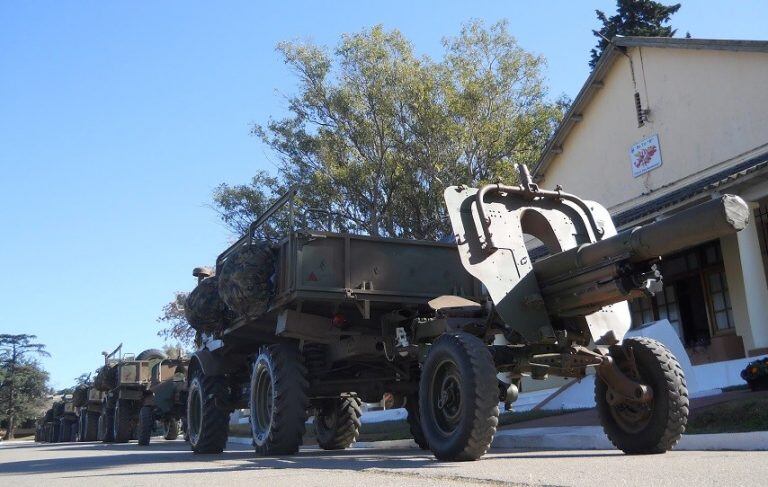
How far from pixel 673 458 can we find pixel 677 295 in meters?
12.1

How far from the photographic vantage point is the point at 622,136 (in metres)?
19.4

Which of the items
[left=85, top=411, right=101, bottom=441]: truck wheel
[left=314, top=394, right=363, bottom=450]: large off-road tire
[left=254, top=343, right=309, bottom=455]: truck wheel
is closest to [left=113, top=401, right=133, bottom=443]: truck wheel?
[left=85, top=411, right=101, bottom=441]: truck wheel

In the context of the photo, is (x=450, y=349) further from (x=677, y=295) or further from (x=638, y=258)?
(x=677, y=295)

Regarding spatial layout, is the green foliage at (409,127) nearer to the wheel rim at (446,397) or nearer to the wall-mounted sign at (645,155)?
the wall-mounted sign at (645,155)

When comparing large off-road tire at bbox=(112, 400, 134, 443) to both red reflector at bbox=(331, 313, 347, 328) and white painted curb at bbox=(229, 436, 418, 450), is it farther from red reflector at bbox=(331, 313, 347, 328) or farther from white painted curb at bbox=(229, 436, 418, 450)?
red reflector at bbox=(331, 313, 347, 328)

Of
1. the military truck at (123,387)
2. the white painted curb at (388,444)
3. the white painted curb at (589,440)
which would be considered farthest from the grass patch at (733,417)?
the military truck at (123,387)

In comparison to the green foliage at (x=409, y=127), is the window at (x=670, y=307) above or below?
below

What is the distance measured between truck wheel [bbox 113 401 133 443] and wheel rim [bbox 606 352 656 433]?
18.4 meters

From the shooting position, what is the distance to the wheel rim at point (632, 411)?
6660 millimetres

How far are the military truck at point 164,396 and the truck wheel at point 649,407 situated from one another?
1192 centimetres

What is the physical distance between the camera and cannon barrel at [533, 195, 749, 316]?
208 inches

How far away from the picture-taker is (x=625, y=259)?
6.06 metres

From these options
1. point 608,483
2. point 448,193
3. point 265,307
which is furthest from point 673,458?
point 265,307

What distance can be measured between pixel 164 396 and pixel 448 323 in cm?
1175
